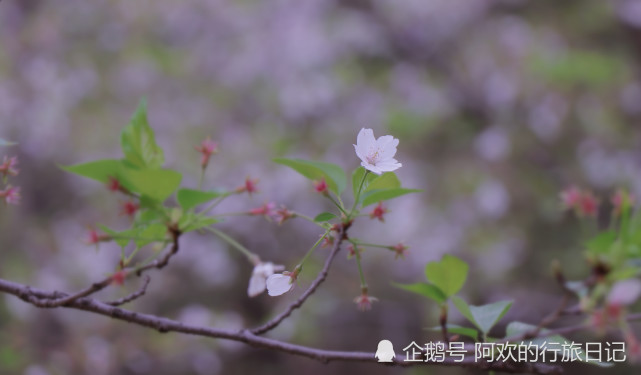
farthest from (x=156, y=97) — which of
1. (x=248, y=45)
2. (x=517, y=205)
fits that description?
(x=517, y=205)

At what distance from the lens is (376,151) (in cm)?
57

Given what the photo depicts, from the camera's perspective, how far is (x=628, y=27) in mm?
2627

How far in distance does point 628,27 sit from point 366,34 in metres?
1.18

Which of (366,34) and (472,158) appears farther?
(366,34)

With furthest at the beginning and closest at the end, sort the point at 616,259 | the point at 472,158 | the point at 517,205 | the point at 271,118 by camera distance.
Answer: the point at 271,118 → the point at 472,158 → the point at 517,205 → the point at 616,259

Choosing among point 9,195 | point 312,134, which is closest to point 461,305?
point 9,195

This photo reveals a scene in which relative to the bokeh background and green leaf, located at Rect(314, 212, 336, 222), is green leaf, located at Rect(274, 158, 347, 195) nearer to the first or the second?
green leaf, located at Rect(314, 212, 336, 222)

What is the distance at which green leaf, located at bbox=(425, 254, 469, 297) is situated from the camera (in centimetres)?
60

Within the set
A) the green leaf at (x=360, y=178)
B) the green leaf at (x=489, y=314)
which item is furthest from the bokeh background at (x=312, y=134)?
the green leaf at (x=360, y=178)

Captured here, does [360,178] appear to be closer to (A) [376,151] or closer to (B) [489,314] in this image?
(A) [376,151]

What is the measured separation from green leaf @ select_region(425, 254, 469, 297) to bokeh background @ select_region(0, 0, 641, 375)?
183 cm

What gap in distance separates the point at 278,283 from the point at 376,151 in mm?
161

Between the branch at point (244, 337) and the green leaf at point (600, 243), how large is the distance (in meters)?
0.15

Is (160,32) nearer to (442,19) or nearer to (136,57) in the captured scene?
(136,57)
